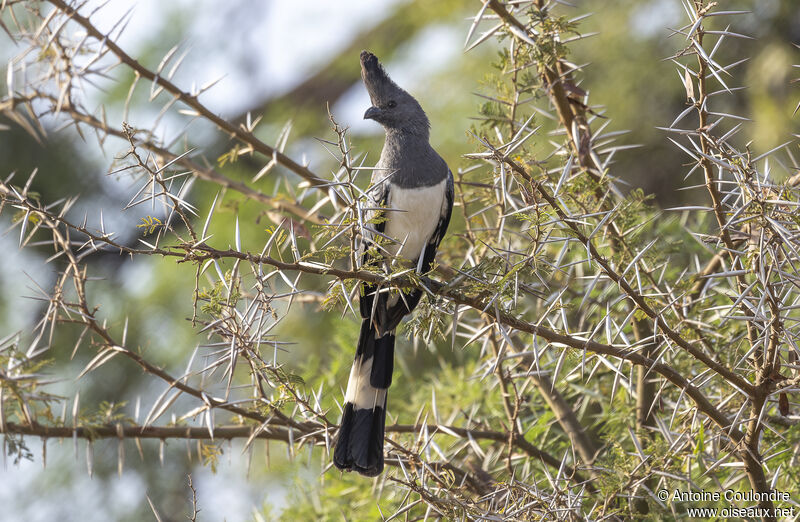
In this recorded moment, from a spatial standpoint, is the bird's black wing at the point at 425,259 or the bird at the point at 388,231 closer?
the bird at the point at 388,231

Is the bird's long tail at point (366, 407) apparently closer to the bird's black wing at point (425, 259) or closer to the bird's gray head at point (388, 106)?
the bird's black wing at point (425, 259)

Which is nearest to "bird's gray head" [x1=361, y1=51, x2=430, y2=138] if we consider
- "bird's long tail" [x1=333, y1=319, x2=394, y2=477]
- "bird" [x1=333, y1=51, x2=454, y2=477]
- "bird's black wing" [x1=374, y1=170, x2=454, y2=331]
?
"bird" [x1=333, y1=51, x2=454, y2=477]

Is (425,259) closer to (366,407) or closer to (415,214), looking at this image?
(415,214)

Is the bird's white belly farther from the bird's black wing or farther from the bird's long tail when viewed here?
the bird's long tail

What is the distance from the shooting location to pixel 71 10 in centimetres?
174

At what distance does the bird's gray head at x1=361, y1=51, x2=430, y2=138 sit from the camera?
2.56m

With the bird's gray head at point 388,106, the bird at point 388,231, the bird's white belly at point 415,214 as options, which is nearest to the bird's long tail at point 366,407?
the bird at point 388,231

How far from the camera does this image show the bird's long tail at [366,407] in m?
1.81

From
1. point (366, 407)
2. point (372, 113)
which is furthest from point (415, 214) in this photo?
point (366, 407)

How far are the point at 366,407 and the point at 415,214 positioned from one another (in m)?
0.65

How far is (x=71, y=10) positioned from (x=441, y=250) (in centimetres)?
121

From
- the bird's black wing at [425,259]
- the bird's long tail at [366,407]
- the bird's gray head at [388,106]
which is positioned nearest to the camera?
the bird's long tail at [366,407]

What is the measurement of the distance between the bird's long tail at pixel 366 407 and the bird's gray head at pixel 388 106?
2.39 ft

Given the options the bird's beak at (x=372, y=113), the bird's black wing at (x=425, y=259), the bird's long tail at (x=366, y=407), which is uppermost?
the bird's beak at (x=372, y=113)
